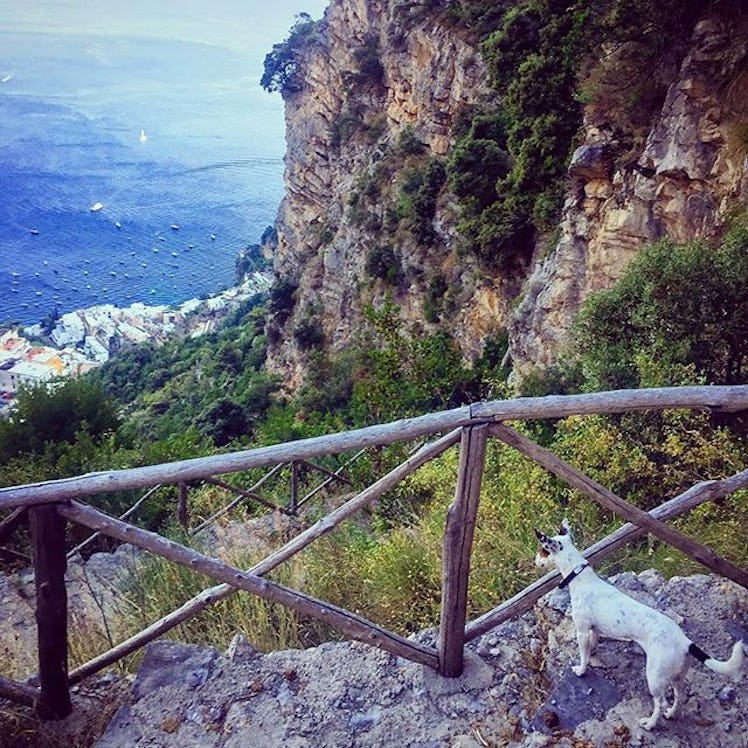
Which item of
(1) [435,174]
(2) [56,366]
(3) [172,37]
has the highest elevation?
(3) [172,37]

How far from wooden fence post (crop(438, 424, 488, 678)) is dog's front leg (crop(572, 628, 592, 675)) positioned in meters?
0.38

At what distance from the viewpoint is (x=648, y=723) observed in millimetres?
1797

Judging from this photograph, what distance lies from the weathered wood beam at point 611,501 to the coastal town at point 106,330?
3330 cm

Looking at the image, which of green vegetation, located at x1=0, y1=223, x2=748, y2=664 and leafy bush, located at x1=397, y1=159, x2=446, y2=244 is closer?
green vegetation, located at x1=0, y1=223, x2=748, y2=664

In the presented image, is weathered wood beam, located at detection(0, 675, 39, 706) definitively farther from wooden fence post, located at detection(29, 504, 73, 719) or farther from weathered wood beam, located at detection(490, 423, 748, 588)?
weathered wood beam, located at detection(490, 423, 748, 588)

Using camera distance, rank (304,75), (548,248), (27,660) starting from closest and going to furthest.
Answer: (27,660)
(548,248)
(304,75)

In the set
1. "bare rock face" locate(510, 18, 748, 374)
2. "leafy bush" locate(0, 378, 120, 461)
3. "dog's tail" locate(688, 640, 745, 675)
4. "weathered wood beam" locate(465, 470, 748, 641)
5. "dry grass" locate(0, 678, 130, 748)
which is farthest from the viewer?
"leafy bush" locate(0, 378, 120, 461)

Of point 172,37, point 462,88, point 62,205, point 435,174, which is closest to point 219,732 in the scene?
point 435,174

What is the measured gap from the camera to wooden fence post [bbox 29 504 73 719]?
5.74 ft

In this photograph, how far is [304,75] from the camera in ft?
91.5

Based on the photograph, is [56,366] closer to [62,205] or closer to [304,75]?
[304,75]

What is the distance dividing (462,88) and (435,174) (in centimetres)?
261

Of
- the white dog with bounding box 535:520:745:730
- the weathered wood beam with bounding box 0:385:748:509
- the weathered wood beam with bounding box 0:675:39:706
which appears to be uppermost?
the weathered wood beam with bounding box 0:385:748:509

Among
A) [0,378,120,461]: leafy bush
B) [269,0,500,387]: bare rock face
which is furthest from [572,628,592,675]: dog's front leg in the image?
[269,0,500,387]: bare rock face
